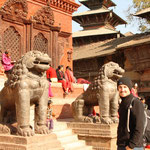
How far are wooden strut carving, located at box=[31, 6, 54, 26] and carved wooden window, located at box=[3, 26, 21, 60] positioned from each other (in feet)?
3.91

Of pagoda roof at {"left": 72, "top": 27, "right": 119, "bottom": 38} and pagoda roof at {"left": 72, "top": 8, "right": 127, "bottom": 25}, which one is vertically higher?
pagoda roof at {"left": 72, "top": 8, "right": 127, "bottom": 25}

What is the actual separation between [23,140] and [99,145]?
2.72 meters

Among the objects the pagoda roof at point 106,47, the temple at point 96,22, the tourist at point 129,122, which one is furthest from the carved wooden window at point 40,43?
the temple at point 96,22

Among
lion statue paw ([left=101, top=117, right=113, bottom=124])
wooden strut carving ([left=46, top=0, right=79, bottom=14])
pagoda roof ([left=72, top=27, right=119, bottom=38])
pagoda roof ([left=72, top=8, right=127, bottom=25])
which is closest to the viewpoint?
lion statue paw ([left=101, top=117, right=113, bottom=124])

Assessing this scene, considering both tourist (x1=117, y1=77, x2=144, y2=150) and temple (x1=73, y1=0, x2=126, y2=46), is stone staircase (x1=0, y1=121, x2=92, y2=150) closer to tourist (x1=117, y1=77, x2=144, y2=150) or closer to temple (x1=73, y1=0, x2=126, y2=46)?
tourist (x1=117, y1=77, x2=144, y2=150)

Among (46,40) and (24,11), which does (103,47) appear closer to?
(46,40)

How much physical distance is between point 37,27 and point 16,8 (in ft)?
4.93

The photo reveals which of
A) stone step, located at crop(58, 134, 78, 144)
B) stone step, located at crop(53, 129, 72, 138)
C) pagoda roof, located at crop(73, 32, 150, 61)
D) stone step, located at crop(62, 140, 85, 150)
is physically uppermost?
pagoda roof, located at crop(73, 32, 150, 61)

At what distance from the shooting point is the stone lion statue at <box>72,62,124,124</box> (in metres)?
7.28

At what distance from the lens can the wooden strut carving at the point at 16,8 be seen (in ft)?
39.3

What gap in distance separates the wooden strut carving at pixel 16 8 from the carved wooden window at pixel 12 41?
72cm

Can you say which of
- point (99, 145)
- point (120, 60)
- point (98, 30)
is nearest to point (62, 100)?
point (99, 145)

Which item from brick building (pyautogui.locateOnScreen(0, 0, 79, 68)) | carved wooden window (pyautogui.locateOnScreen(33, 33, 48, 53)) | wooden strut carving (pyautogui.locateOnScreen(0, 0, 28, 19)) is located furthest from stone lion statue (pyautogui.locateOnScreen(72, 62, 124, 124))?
carved wooden window (pyautogui.locateOnScreen(33, 33, 48, 53))

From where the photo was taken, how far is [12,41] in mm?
12586
